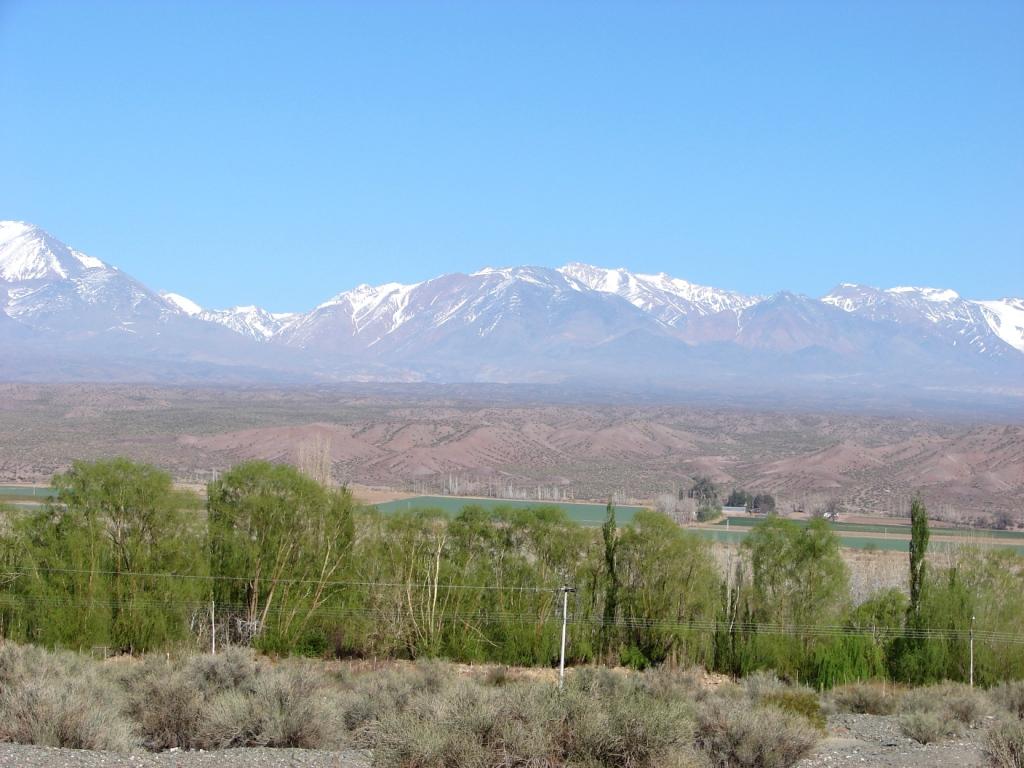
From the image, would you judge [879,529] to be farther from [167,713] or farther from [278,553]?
[167,713]

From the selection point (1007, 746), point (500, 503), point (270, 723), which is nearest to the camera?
point (1007, 746)

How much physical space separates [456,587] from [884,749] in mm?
20184

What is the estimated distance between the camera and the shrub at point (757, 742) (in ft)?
A: 50.5

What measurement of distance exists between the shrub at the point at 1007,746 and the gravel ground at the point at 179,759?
746cm

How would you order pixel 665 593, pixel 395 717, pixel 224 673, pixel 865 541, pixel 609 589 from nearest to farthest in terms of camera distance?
pixel 395 717 < pixel 224 673 < pixel 665 593 < pixel 609 589 < pixel 865 541

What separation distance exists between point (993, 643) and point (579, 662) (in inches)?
472

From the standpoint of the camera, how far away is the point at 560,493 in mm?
112438

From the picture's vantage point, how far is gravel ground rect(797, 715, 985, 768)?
1670 centimetres

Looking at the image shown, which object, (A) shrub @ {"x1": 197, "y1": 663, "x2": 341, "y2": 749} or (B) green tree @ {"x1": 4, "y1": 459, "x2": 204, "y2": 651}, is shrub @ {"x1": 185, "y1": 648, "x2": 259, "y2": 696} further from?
(B) green tree @ {"x1": 4, "y1": 459, "x2": 204, "y2": 651}

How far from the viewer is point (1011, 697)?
23859 mm

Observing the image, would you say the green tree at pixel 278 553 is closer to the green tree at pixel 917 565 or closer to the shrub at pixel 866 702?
the shrub at pixel 866 702

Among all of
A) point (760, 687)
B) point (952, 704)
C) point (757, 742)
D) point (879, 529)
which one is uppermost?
point (757, 742)

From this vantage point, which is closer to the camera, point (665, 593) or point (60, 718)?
point (60, 718)

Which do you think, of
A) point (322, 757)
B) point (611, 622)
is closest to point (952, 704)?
point (322, 757)
